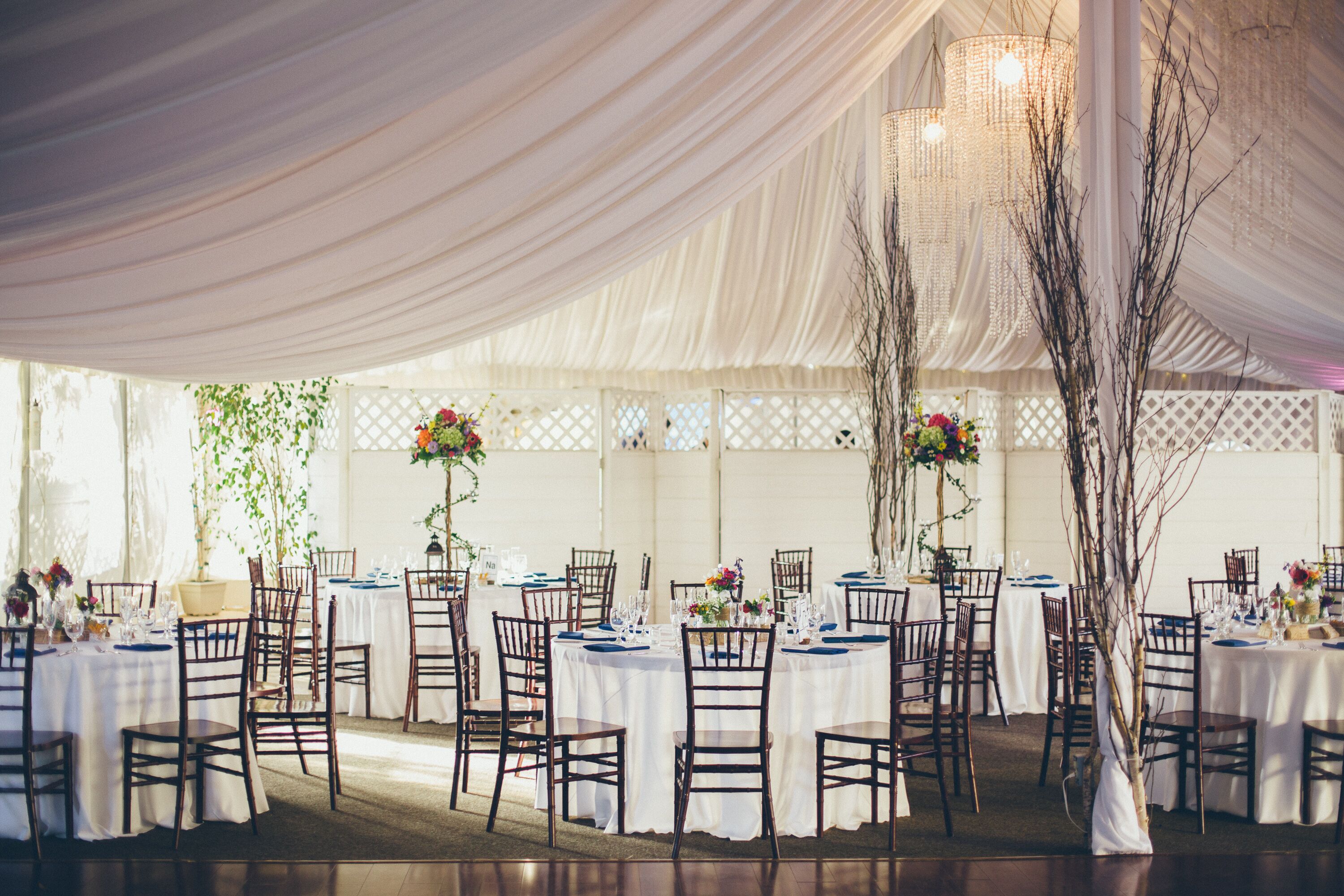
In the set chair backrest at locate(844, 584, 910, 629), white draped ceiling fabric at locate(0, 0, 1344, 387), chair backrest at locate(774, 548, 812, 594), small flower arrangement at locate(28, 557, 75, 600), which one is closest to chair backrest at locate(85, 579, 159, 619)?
small flower arrangement at locate(28, 557, 75, 600)

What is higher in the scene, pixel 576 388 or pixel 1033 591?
pixel 576 388

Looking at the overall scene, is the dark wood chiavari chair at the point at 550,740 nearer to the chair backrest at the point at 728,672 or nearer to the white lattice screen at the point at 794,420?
the chair backrest at the point at 728,672

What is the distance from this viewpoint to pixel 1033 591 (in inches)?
279

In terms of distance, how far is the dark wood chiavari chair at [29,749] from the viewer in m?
4.19

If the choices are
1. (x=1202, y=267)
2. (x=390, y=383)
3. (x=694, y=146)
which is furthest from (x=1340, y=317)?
(x=390, y=383)

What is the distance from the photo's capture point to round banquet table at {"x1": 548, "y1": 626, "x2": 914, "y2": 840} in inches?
179

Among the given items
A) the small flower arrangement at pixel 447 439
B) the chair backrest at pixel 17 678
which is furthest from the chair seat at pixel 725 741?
Result: the small flower arrangement at pixel 447 439

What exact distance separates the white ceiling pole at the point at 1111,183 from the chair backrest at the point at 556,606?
2.27 meters

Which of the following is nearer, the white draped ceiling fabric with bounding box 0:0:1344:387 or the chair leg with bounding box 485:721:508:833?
the white draped ceiling fabric with bounding box 0:0:1344:387

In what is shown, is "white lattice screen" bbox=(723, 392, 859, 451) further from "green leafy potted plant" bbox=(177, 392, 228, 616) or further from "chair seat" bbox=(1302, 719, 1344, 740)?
"chair seat" bbox=(1302, 719, 1344, 740)

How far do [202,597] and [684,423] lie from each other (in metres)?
4.27

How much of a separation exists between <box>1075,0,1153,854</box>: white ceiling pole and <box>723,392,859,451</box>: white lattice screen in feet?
18.9

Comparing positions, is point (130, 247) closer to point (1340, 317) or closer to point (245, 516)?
point (1340, 317)

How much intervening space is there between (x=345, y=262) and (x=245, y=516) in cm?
694
